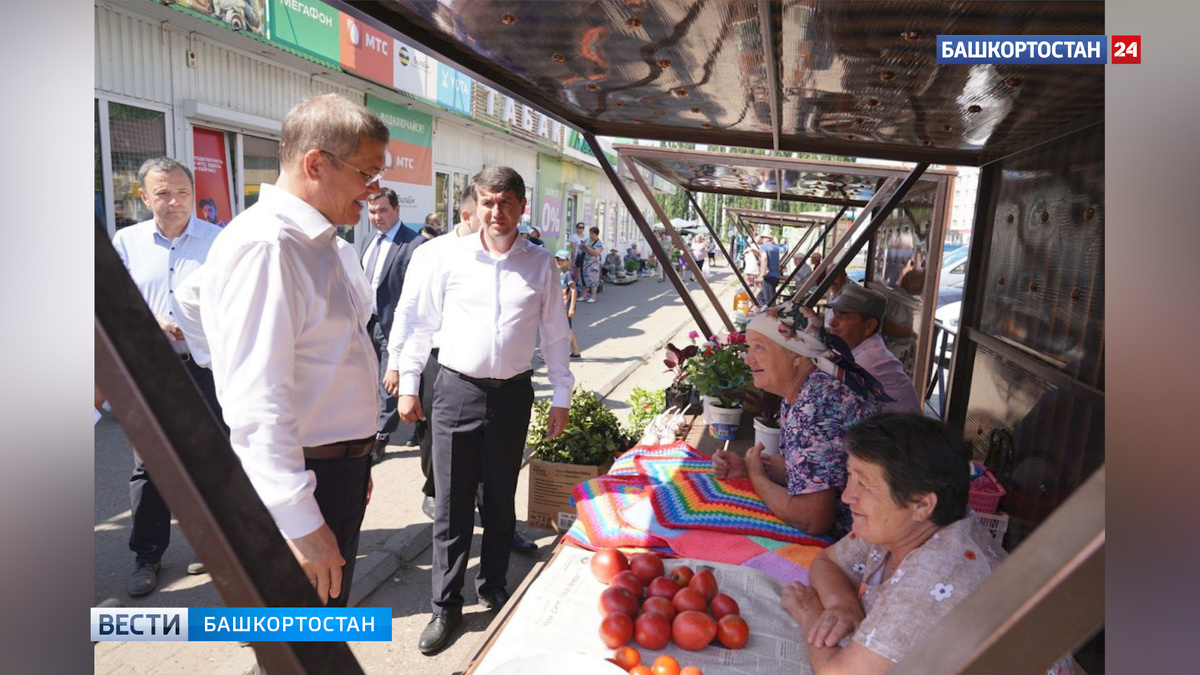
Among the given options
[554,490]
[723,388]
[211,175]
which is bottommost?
[554,490]

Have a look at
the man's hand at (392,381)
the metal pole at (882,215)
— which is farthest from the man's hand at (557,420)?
the metal pole at (882,215)

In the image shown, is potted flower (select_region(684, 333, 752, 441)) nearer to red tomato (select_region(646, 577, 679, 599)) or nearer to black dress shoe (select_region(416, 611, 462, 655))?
black dress shoe (select_region(416, 611, 462, 655))

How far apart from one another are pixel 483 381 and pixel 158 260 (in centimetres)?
197

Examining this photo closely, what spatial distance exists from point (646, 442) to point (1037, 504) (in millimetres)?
1829

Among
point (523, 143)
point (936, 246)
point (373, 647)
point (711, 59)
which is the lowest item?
point (373, 647)

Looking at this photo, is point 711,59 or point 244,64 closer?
point 711,59

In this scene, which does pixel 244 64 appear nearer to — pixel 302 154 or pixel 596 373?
pixel 596 373

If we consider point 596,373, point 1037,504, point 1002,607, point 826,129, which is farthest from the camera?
point 596,373

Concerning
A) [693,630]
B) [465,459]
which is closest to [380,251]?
[465,459]

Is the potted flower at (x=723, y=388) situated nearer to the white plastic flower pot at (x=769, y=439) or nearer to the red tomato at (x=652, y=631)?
the white plastic flower pot at (x=769, y=439)

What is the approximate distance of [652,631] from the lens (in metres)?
1.91

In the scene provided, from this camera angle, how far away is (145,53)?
841 cm

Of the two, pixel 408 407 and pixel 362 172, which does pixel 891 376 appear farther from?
pixel 362 172

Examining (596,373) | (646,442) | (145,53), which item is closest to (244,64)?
(145,53)
